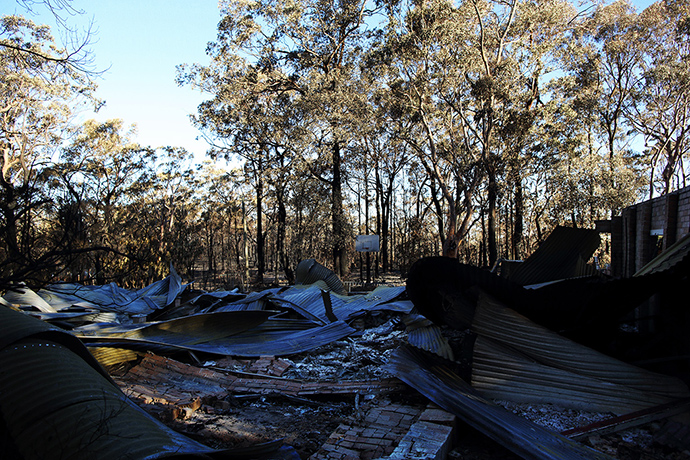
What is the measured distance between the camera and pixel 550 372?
376 cm

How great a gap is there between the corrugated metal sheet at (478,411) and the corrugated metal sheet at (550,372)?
0.33m

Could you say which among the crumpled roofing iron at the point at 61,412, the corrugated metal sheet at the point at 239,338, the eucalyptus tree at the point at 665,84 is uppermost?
the eucalyptus tree at the point at 665,84

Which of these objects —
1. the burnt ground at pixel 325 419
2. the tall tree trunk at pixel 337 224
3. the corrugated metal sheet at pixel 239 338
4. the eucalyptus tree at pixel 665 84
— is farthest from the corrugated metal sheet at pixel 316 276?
the eucalyptus tree at pixel 665 84

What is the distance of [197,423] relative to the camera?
3336 millimetres

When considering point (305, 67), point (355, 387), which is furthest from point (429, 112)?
point (355, 387)

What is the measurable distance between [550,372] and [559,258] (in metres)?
2.29

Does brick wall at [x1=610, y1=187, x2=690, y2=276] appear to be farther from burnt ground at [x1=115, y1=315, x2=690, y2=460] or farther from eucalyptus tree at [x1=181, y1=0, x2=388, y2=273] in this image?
eucalyptus tree at [x1=181, y1=0, x2=388, y2=273]

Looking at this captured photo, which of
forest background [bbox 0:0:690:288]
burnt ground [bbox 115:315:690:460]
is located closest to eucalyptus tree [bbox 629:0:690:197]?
forest background [bbox 0:0:690:288]

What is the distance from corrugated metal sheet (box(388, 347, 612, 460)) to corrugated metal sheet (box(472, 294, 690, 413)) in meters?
0.33

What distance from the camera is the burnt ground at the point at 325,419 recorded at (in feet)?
9.66

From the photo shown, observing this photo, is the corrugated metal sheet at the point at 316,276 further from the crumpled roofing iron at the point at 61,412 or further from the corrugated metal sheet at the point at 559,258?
the crumpled roofing iron at the point at 61,412

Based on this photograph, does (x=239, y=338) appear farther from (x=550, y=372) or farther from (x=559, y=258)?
(x=559, y=258)

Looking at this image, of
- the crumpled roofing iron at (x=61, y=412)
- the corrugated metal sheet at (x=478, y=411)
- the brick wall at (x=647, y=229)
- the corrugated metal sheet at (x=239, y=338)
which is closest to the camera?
the crumpled roofing iron at (x=61, y=412)

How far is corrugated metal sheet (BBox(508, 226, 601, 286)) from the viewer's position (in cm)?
555
